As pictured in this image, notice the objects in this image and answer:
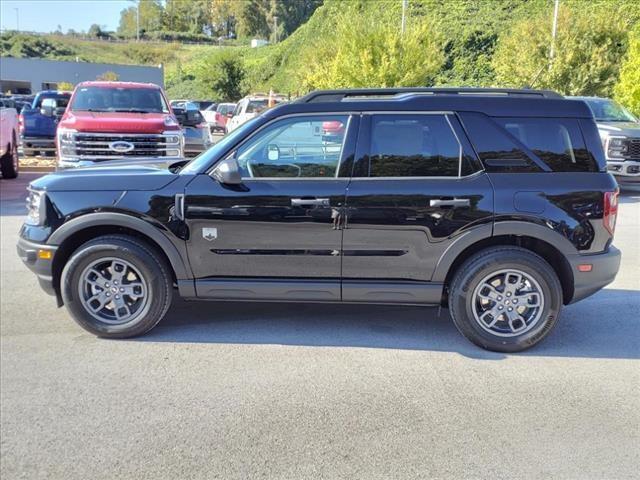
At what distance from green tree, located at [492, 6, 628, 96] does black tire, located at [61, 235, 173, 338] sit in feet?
60.4

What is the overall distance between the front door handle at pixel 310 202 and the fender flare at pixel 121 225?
37.1 inches

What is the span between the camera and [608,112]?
1421cm

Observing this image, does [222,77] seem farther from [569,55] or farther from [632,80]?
[632,80]

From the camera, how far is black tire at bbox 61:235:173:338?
4.59 m

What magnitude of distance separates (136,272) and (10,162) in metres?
10.3

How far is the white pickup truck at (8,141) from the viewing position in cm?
1216

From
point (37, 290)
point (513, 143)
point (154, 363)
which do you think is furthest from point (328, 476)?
point (37, 290)

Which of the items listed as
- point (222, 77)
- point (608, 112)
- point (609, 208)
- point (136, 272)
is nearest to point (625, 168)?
point (608, 112)

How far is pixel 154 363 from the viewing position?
4309 millimetres

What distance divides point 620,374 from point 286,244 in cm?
262

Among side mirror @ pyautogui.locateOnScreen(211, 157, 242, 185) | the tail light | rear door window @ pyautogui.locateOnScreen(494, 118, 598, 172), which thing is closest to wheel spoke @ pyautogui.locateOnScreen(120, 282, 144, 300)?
side mirror @ pyautogui.locateOnScreen(211, 157, 242, 185)

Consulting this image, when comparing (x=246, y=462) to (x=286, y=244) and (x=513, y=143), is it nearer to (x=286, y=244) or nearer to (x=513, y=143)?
(x=286, y=244)

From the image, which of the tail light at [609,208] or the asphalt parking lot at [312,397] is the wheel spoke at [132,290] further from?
the tail light at [609,208]

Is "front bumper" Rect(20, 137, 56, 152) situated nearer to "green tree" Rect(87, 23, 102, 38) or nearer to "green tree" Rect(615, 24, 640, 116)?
"green tree" Rect(615, 24, 640, 116)
